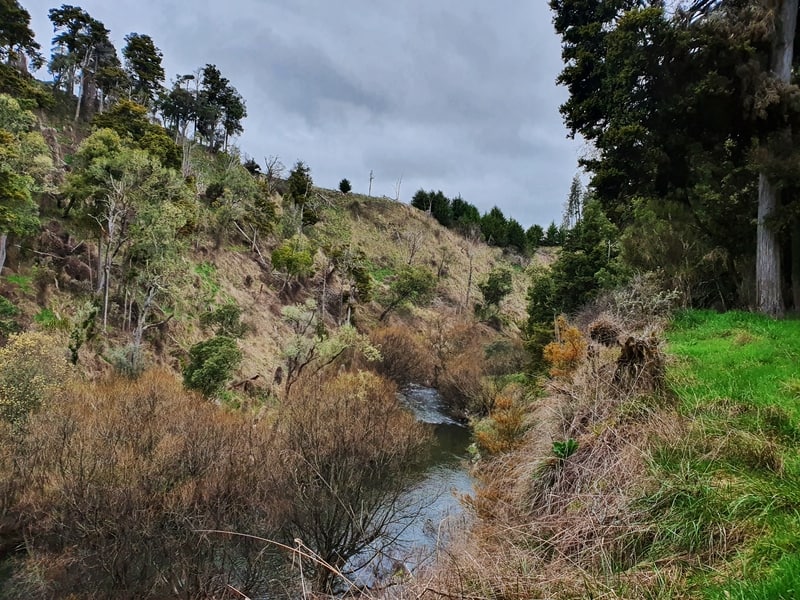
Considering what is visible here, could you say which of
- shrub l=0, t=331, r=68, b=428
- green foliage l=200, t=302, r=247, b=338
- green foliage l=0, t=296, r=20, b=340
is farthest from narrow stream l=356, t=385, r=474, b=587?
green foliage l=0, t=296, r=20, b=340

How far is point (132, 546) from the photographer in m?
11.6

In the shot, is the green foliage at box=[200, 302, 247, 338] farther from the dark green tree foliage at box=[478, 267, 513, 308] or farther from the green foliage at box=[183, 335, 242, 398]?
the dark green tree foliage at box=[478, 267, 513, 308]

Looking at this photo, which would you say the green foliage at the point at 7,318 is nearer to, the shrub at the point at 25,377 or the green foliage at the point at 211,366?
the shrub at the point at 25,377

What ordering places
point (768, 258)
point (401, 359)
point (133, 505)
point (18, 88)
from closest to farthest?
point (768, 258)
point (133, 505)
point (18, 88)
point (401, 359)

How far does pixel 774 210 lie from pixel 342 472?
13.3 meters

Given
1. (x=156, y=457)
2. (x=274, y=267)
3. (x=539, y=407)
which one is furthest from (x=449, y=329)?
(x=539, y=407)

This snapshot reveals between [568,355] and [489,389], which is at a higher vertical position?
[568,355]

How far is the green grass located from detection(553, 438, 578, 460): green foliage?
1.19m

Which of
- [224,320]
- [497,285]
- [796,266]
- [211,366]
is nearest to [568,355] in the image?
[796,266]

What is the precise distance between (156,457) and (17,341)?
16.8 ft

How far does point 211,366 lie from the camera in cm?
2016

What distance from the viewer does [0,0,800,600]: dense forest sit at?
15.8 ft

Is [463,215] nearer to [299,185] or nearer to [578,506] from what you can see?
[299,185]

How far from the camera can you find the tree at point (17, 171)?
65.5 ft
